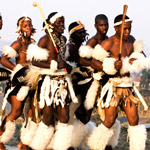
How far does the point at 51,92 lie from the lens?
6.69 m

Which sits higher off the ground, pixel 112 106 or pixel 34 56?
pixel 34 56

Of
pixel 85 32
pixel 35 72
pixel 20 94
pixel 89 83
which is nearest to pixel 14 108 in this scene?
pixel 20 94

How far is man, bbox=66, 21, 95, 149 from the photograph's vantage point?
283 inches

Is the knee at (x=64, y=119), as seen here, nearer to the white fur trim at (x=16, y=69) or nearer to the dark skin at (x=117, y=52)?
the dark skin at (x=117, y=52)

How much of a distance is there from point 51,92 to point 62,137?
0.70 metres

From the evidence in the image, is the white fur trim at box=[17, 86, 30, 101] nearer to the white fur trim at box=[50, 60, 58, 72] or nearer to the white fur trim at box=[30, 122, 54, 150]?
the white fur trim at box=[30, 122, 54, 150]

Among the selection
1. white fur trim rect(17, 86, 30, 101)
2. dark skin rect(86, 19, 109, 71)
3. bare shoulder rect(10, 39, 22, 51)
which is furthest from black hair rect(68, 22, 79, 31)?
white fur trim rect(17, 86, 30, 101)

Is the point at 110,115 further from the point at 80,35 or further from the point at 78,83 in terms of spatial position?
the point at 80,35

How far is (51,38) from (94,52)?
68 centimetres

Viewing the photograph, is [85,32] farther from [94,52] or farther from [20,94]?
[20,94]

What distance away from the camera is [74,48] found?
24.3ft

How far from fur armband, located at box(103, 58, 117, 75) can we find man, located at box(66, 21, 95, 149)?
91 cm

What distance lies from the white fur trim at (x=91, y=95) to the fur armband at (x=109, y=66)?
621 millimetres

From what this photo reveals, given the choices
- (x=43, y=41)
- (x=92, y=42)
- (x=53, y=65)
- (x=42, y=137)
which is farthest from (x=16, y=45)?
(x=42, y=137)
